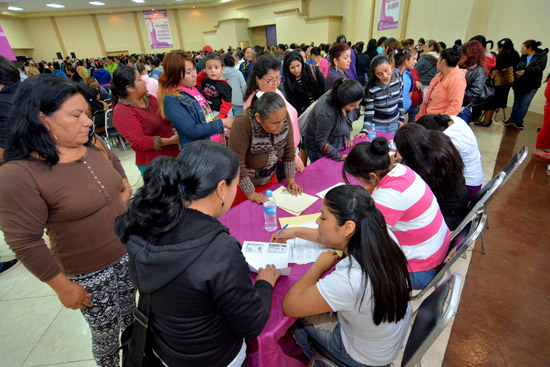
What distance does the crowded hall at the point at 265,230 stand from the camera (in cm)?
81

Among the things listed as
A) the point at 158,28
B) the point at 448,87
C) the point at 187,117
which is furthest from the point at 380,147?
the point at 158,28

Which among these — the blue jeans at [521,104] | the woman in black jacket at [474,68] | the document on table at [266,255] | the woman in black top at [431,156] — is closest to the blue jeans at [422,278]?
the woman in black top at [431,156]

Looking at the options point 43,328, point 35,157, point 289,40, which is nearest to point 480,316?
point 35,157

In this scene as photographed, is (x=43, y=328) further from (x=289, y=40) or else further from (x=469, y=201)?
(x=289, y=40)

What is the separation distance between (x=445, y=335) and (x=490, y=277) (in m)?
0.78

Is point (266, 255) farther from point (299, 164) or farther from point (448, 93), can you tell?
point (448, 93)

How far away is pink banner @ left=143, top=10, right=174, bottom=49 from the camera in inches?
673

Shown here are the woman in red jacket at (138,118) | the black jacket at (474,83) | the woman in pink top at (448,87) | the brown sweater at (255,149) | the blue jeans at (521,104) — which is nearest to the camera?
the brown sweater at (255,149)

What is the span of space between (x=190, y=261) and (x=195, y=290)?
0.09 metres

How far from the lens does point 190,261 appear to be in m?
0.70

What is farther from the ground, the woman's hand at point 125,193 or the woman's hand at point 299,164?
the woman's hand at point 125,193

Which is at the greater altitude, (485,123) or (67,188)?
(67,188)

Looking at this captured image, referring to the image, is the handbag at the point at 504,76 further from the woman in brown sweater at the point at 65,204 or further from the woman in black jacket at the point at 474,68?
the woman in brown sweater at the point at 65,204

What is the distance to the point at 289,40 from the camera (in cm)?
1354
